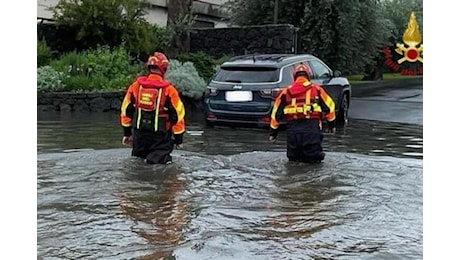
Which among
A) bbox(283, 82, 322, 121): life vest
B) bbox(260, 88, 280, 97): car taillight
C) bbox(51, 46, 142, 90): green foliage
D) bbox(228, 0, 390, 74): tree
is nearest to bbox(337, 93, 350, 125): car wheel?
bbox(260, 88, 280, 97): car taillight

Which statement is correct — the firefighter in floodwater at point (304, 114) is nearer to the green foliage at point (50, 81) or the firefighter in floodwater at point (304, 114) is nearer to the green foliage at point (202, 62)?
the green foliage at point (50, 81)

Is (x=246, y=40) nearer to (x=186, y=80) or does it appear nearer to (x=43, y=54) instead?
(x=186, y=80)

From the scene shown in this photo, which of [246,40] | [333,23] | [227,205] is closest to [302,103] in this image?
[227,205]

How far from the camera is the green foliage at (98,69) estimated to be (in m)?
16.9

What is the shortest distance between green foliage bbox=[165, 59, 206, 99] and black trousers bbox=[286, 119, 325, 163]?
336 inches

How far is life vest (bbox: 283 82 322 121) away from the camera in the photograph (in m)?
8.33

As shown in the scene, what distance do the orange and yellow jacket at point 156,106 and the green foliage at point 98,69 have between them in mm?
9120

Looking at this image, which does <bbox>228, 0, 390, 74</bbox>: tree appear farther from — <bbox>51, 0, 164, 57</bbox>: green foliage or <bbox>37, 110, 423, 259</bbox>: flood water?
<bbox>37, 110, 423, 259</bbox>: flood water

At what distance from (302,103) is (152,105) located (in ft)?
5.87

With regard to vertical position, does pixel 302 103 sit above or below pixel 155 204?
above

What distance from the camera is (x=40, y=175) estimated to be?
7637 mm

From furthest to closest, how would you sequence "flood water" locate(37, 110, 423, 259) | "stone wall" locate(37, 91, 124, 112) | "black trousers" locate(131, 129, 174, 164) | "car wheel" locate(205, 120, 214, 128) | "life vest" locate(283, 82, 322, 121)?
1. "stone wall" locate(37, 91, 124, 112)
2. "car wheel" locate(205, 120, 214, 128)
3. "life vest" locate(283, 82, 322, 121)
4. "black trousers" locate(131, 129, 174, 164)
5. "flood water" locate(37, 110, 423, 259)

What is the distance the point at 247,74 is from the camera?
13.1m

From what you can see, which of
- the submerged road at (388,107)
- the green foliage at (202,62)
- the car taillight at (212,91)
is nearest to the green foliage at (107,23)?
the green foliage at (202,62)
